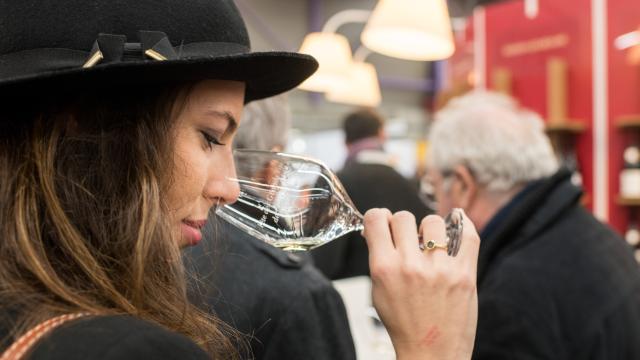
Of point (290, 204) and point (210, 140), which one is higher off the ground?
point (210, 140)

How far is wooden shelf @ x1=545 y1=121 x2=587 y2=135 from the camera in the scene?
4391 millimetres

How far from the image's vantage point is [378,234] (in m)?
0.94


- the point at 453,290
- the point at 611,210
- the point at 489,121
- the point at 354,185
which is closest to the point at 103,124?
the point at 453,290

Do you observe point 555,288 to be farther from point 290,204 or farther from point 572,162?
point 572,162

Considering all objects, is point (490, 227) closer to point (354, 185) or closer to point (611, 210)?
point (354, 185)

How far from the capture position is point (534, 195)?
1.81 meters

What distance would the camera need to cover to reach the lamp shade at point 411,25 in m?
2.91

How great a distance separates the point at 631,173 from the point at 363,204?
6.38 feet

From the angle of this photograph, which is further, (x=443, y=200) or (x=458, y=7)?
(x=458, y=7)

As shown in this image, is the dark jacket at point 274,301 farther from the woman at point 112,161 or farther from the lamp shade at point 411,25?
the lamp shade at point 411,25

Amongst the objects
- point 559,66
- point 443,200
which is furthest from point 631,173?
point 443,200

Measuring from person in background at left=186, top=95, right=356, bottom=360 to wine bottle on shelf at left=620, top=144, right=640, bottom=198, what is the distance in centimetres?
328

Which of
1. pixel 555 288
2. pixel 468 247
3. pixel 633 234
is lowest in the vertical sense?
pixel 633 234

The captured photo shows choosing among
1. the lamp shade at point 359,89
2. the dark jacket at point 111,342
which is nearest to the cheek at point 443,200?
the dark jacket at point 111,342
